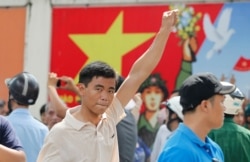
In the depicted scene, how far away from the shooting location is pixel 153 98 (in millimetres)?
9656

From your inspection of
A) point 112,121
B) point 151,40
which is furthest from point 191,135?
point 151,40

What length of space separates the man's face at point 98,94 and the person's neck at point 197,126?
1.53 feet

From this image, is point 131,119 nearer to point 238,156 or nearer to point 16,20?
point 238,156

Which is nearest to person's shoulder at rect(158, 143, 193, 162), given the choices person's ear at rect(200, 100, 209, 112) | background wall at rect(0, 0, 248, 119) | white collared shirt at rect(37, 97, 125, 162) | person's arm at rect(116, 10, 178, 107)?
person's ear at rect(200, 100, 209, 112)

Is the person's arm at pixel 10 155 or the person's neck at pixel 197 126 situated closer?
the person's neck at pixel 197 126

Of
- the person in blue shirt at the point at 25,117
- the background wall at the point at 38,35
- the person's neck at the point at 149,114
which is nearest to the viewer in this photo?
the person in blue shirt at the point at 25,117

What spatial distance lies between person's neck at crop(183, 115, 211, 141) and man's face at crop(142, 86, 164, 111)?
626cm

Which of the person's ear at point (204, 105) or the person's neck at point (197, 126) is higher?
the person's ear at point (204, 105)

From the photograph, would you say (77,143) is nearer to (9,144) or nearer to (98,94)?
(98,94)

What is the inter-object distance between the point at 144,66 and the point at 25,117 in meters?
1.51

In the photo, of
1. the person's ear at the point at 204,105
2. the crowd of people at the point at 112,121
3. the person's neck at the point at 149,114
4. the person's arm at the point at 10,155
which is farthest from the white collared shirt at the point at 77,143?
the person's neck at the point at 149,114

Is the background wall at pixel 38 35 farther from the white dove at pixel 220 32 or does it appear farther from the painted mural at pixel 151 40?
the white dove at pixel 220 32

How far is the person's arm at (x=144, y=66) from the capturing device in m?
3.73

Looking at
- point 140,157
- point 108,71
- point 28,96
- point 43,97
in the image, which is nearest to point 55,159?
point 108,71
